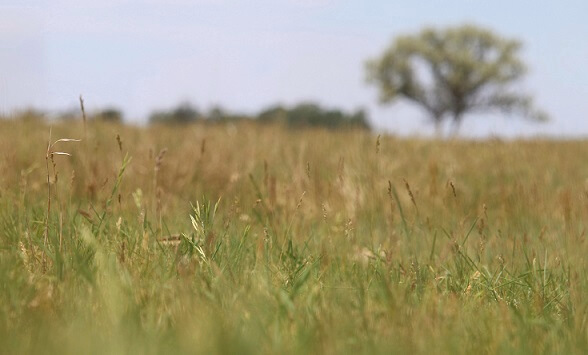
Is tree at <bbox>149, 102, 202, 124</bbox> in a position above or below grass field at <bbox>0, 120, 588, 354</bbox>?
above

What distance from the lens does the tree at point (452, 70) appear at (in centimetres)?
4422

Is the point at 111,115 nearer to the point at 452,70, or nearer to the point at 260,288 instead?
the point at 260,288

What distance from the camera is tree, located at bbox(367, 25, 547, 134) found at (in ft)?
145

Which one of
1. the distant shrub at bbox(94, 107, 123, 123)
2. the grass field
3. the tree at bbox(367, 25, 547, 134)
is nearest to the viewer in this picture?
the grass field

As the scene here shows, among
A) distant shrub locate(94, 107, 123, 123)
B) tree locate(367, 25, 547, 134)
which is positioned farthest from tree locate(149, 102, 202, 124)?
tree locate(367, 25, 547, 134)

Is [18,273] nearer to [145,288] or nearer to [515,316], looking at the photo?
[145,288]

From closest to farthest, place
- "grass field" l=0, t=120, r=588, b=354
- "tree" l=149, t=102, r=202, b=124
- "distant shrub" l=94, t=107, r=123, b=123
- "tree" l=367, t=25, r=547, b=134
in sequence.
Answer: "grass field" l=0, t=120, r=588, b=354 → "distant shrub" l=94, t=107, r=123, b=123 → "tree" l=149, t=102, r=202, b=124 → "tree" l=367, t=25, r=547, b=134

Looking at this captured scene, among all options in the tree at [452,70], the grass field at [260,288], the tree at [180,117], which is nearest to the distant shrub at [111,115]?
the tree at [180,117]

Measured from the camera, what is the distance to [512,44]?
146 ft

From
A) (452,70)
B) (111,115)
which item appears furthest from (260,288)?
(452,70)

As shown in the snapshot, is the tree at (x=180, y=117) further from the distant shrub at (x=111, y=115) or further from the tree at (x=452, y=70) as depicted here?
the tree at (x=452, y=70)

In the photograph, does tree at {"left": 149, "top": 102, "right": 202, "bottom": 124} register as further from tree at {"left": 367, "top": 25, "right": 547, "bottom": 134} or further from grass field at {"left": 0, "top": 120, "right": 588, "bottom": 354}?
tree at {"left": 367, "top": 25, "right": 547, "bottom": 134}

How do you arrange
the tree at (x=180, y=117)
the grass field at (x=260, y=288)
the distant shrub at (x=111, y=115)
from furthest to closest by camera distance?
the tree at (x=180, y=117), the distant shrub at (x=111, y=115), the grass field at (x=260, y=288)

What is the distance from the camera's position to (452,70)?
44.7m
